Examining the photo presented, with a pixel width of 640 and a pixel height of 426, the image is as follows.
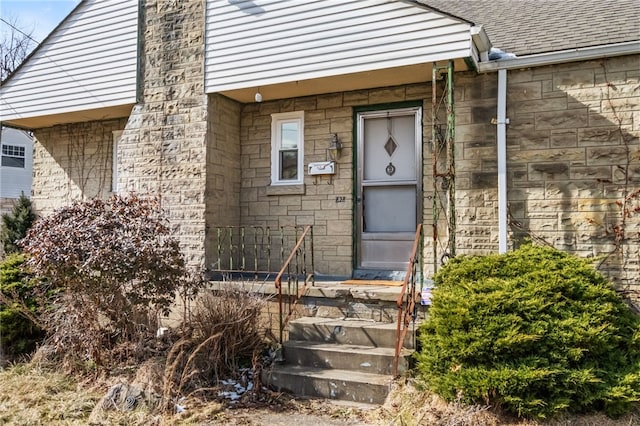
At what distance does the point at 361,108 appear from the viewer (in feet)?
24.0

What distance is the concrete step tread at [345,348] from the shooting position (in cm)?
510

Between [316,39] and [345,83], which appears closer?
[316,39]

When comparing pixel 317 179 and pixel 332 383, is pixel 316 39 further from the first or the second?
pixel 332 383

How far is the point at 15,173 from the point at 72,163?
1207 cm

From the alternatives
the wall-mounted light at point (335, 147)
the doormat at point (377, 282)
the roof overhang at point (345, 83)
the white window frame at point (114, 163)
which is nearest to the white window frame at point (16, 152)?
the white window frame at point (114, 163)

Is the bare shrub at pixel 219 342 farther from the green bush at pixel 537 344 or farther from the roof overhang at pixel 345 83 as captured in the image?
the roof overhang at pixel 345 83

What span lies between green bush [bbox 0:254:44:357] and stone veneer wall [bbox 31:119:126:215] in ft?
7.95

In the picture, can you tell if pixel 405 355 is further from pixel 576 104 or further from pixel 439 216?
pixel 576 104

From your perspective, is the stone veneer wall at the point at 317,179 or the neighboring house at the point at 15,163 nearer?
the stone veneer wall at the point at 317,179

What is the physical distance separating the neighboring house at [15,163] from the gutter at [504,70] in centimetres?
1845

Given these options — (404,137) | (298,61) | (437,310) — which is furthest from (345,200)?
(437,310)

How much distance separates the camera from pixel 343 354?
519cm

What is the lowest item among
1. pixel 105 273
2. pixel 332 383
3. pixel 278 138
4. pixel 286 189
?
pixel 332 383

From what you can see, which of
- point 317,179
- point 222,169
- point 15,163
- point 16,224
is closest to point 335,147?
point 317,179
